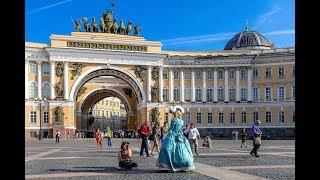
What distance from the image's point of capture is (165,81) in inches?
2702

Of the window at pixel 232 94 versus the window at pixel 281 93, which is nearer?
the window at pixel 281 93

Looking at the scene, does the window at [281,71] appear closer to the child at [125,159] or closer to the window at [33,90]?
the window at [33,90]

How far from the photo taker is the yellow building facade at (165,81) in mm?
63000

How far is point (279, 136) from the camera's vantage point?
65.2m

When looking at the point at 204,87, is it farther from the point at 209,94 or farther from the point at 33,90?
the point at 33,90

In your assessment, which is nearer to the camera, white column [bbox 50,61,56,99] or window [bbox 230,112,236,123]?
white column [bbox 50,61,56,99]

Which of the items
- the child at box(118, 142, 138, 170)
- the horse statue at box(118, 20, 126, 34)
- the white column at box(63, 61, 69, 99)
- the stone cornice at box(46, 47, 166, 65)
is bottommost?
the child at box(118, 142, 138, 170)

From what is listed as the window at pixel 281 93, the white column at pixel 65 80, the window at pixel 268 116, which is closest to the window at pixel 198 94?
the window at pixel 268 116

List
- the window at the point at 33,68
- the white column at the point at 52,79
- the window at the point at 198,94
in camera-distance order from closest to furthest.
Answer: the white column at the point at 52,79 → the window at the point at 33,68 → the window at the point at 198,94

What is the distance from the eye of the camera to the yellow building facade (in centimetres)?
6300

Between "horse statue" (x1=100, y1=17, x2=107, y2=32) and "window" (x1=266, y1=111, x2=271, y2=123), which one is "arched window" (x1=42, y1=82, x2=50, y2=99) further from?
"window" (x1=266, y1=111, x2=271, y2=123)

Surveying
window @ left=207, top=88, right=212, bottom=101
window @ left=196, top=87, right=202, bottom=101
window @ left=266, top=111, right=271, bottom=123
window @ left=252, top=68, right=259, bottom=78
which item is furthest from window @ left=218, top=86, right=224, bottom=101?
window @ left=266, top=111, right=271, bottom=123
